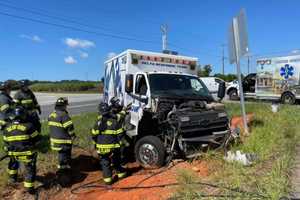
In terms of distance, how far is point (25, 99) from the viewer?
6.95 meters

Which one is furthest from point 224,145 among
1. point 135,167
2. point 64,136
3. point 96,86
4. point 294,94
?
Result: point 96,86

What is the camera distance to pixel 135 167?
648 centimetres

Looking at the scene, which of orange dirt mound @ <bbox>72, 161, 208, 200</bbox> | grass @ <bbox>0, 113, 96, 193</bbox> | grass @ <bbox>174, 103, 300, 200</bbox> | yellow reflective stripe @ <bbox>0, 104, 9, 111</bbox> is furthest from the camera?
yellow reflective stripe @ <bbox>0, 104, 9, 111</bbox>

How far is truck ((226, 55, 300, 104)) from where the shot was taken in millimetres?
16484

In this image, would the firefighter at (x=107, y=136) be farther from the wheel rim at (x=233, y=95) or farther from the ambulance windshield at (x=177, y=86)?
the wheel rim at (x=233, y=95)

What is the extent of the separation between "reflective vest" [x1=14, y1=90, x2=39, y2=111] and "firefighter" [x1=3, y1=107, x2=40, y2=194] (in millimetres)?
1850

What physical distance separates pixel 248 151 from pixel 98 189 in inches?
113

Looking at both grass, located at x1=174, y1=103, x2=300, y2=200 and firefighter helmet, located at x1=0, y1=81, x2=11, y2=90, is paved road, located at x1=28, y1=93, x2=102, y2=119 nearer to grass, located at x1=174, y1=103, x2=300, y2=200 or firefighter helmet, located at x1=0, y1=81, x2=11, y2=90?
firefighter helmet, located at x1=0, y1=81, x2=11, y2=90

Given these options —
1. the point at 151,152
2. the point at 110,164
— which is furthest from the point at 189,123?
the point at 110,164

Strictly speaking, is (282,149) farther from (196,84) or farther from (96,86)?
(96,86)

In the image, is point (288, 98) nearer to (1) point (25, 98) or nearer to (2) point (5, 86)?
(1) point (25, 98)

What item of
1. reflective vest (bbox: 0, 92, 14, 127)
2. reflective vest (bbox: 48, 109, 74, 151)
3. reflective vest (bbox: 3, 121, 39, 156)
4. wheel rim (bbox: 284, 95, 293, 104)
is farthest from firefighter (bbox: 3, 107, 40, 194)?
wheel rim (bbox: 284, 95, 293, 104)

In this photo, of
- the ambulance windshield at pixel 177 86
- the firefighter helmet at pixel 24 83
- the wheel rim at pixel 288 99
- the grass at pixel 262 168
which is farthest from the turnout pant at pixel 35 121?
the wheel rim at pixel 288 99

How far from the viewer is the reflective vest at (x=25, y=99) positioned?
6.88m
